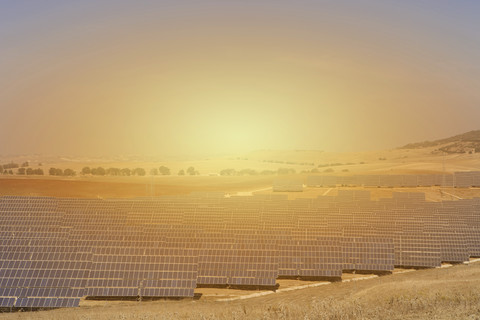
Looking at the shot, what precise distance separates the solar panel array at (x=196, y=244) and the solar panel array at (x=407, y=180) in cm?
3186

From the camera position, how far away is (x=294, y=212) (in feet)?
135

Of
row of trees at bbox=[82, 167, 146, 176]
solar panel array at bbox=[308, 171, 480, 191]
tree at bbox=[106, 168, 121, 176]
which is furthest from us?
tree at bbox=[106, 168, 121, 176]

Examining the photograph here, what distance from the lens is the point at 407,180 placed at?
79188mm

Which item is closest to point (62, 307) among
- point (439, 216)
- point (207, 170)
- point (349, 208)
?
point (349, 208)

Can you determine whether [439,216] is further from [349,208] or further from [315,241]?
[315,241]

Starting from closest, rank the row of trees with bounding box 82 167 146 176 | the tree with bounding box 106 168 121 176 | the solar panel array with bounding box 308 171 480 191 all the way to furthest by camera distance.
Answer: the solar panel array with bounding box 308 171 480 191 → the row of trees with bounding box 82 167 146 176 → the tree with bounding box 106 168 121 176

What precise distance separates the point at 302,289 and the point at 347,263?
4243mm

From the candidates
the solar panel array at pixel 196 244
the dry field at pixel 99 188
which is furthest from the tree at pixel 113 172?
the solar panel array at pixel 196 244

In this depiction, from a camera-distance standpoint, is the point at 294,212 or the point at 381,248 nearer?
the point at 381,248

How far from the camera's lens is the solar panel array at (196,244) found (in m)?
25.4

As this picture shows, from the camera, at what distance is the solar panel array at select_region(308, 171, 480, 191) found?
7575 centimetres

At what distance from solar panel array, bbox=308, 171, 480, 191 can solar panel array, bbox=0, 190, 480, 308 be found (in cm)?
3186

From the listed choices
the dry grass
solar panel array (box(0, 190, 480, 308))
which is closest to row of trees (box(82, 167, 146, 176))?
solar panel array (box(0, 190, 480, 308))

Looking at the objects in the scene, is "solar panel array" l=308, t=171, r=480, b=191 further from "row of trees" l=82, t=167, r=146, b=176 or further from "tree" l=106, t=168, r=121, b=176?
"tree" l=106, t=168, r=121, b=176
